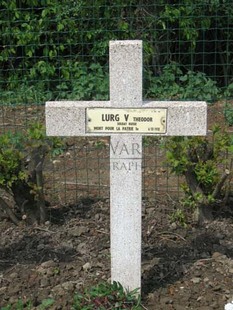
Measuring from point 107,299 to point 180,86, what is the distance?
395 centimetres

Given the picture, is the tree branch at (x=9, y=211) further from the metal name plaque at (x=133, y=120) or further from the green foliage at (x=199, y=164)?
the metal name plaque at (x=133, y=120)

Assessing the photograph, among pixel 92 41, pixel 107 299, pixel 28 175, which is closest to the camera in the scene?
pixel 107 299

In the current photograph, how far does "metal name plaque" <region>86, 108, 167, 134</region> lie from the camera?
12.3 ft

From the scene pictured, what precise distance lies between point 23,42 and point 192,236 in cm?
345

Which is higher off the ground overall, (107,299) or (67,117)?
(67,117)

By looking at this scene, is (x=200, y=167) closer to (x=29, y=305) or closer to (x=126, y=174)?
(x=126, y=174)

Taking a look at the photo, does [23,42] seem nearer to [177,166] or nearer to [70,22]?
[70,22]

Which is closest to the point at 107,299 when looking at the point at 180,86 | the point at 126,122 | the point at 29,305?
the point at 29,305

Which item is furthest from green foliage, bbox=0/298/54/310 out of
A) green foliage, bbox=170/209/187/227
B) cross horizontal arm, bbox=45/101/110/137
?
green foliage, bbox=170/209/187/227

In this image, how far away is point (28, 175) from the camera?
4.82 meters

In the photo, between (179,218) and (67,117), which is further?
(179,218)

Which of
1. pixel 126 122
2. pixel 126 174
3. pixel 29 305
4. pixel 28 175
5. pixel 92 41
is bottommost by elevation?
pixel 29 305

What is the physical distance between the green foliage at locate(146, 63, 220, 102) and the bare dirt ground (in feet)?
7.12

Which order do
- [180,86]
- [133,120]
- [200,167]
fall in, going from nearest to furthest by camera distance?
[133,120] → [200,167] → [180,86]
